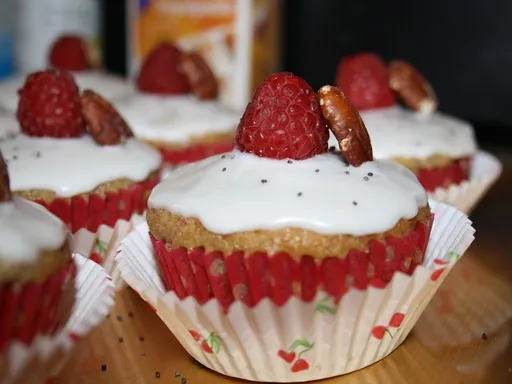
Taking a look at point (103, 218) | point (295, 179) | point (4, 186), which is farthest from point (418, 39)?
point (4, 186)

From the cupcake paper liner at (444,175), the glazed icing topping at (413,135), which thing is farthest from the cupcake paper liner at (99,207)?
the cupcake paper liner at (444,175)

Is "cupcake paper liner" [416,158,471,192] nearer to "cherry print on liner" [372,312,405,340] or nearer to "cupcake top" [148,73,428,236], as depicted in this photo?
"cupcake top" [148,73,428,236]

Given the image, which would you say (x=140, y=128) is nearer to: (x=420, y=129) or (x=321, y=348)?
(x=420, y=129)

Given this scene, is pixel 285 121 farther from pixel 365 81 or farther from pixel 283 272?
pixel 365 81

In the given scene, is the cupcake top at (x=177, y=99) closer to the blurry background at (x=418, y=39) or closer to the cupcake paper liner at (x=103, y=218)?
the cupcake paper liner at (x=103, y=218)

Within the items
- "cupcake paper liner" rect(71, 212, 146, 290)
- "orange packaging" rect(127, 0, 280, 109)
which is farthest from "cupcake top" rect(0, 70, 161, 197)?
"orange packaging" rect(127, 0, 280, 109)
